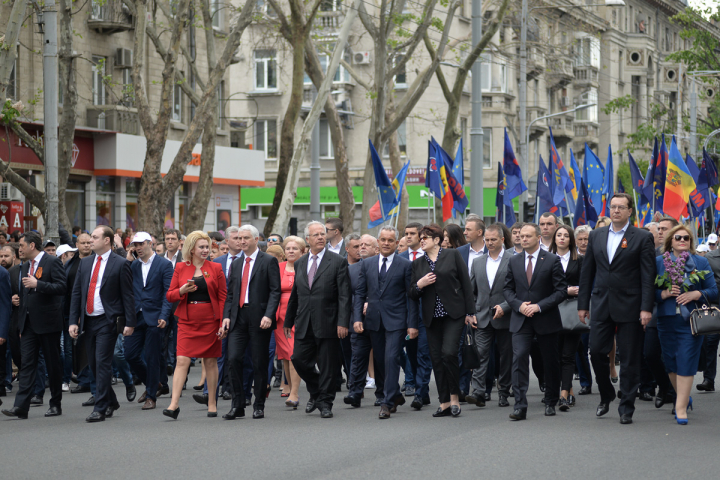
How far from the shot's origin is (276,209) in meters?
23.8

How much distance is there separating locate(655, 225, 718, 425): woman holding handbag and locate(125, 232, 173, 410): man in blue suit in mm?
5232

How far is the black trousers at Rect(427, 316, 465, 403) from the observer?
34.7 ft

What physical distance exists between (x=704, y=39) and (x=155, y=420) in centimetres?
3959

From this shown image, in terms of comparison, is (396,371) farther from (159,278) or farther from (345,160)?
(345,160)

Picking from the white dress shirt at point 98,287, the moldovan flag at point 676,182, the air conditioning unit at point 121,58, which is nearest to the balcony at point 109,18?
the air conditioning unit at point 121,58

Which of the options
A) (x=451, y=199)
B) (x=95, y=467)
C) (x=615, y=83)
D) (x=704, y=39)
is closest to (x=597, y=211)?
(x=451, y=199)

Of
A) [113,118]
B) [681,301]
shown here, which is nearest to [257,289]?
[681,301]

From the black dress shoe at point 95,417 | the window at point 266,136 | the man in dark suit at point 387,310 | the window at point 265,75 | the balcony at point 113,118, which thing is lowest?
the black dress shoe at point 95,417

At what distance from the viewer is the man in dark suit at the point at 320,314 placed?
1080 centimetres

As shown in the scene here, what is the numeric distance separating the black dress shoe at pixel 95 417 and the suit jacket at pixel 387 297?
2767 mm

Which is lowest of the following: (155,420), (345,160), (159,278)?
(155,420)

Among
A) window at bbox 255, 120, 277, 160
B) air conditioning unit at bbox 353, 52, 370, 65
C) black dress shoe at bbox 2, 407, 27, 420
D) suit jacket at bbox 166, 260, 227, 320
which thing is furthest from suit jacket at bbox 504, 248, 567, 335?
window at bbox 255, 120, 277, 160

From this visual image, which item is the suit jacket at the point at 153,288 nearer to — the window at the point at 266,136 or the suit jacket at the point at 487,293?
the suit jacket at the point at 487,293

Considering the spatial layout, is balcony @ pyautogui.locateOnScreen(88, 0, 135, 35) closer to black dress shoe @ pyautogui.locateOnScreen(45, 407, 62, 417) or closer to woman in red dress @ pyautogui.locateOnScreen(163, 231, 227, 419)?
black dress shoe @ pyautogui.locateOnScreen(45, 407, 62, 417)
